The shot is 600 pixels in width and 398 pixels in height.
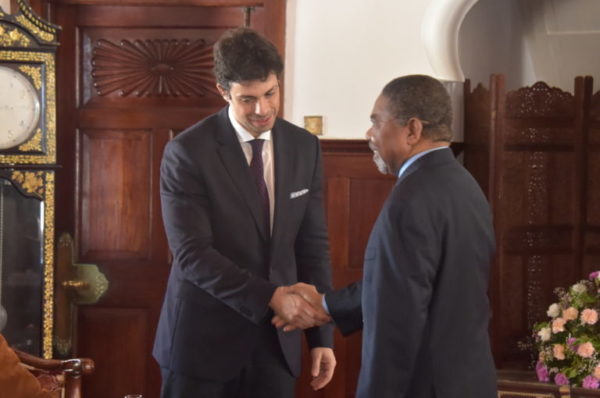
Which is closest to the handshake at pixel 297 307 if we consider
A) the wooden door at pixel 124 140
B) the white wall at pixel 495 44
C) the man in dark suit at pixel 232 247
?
the man in dark suit at pixel 232 247

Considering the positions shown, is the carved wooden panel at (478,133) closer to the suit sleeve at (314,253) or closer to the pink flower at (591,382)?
the pink flower at (591,382)

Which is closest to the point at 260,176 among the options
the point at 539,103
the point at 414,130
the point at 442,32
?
the point at 414,130

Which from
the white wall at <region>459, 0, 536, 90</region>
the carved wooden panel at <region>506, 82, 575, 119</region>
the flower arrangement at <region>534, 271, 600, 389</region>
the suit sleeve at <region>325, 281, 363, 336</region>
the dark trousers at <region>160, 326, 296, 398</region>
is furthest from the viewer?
the white wall at <region>459, 0, 536, 90</region>

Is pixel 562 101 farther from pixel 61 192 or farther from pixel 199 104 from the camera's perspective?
pixel 61 192

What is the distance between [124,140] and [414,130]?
2441 millimetres

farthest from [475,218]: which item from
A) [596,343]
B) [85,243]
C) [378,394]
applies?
[85,243]

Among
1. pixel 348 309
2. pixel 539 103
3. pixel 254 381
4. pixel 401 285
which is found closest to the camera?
pixel 401 285

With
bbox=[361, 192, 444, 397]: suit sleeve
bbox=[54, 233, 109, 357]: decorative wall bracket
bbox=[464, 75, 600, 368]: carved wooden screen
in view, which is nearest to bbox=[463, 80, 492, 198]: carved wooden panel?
bbox=[464, 75, 600, 368]: carved wooden screen

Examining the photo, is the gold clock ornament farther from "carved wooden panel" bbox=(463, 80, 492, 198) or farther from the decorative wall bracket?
"carved wooden panel" bbox=(463, 80, 492, 198)

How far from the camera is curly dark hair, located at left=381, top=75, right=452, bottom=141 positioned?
227 centimetres

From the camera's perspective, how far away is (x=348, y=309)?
2.68m

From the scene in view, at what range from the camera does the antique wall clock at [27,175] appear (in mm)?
3816

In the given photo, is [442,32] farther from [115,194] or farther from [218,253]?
[218,253]

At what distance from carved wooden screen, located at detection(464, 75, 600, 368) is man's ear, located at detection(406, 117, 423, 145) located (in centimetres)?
297
